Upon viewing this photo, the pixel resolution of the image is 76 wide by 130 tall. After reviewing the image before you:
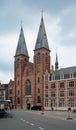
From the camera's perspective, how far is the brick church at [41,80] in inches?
3746

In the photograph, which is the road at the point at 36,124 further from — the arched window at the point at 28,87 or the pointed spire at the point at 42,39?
the pointed spire at the point at 42,39

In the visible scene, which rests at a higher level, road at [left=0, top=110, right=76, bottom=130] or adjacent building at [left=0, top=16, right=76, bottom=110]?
adjacent building at [left=0, top=16, right=76, bottom=110]

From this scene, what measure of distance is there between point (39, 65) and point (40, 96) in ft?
40.6

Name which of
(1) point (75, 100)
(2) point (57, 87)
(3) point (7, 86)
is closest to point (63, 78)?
(2) point (57, 87)

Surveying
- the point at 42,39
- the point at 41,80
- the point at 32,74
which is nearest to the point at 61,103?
the point at 41,80

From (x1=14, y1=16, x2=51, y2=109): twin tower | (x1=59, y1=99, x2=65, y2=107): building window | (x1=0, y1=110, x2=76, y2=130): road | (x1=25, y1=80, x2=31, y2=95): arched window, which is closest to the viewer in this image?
(x1=0, y1=110, x2=76, y2=130): road

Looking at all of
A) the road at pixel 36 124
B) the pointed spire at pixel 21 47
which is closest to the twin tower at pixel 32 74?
the pointed spire at pixel 21 47

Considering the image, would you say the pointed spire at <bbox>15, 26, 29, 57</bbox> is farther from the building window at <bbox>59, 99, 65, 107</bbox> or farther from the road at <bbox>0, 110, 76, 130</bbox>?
the road at <bbox>0, 110, 76, 130</bbox>

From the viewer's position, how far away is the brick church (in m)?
95.1

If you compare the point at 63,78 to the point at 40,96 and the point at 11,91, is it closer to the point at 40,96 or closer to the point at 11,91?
the point at 40,96

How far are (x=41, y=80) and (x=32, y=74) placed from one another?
276 inches

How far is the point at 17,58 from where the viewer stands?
387 feet

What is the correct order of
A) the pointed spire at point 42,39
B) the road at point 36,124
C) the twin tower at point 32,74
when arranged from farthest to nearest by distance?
1. the pointed spire at point 42,39
2. the twin tower at point 32,74
3. the road at point 36,124

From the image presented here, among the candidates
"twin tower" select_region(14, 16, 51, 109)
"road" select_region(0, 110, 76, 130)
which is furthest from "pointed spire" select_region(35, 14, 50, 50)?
"road" select_region(0, 110, 76, 130)
